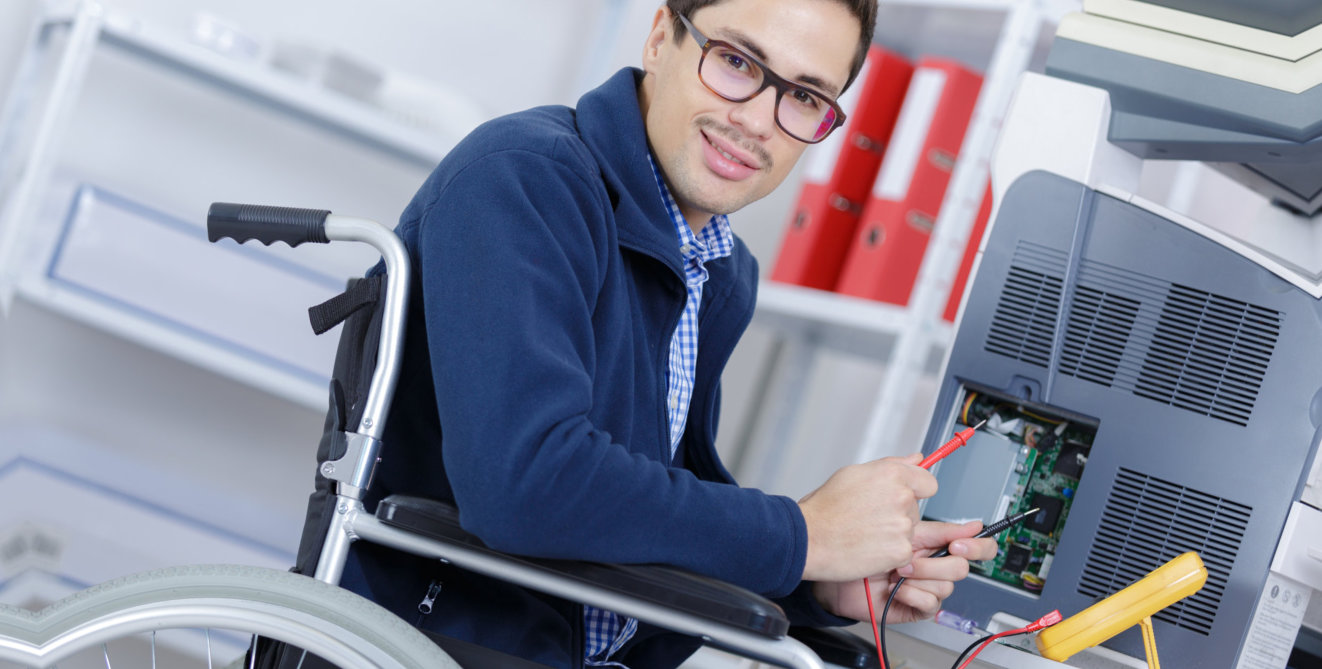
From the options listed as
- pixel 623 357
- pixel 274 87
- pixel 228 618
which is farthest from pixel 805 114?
pixel 274 87

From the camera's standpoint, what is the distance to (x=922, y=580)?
0.94 metres

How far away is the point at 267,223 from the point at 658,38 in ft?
1.44

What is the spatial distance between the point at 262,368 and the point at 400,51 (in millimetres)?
688

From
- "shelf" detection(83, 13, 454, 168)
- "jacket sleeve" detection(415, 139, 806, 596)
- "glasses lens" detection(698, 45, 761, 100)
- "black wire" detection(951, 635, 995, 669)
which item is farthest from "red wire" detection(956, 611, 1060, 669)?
"shelf" detection(83, 13, 454, 168)

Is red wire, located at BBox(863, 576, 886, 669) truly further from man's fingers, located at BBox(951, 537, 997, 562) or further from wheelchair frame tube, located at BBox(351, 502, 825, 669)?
wheelchair frame tube, located at BBox(351, 502, 825, 669)

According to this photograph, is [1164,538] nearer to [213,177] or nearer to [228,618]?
[228,618]

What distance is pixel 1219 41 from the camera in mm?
1015

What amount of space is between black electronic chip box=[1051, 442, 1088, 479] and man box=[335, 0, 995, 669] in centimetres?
14

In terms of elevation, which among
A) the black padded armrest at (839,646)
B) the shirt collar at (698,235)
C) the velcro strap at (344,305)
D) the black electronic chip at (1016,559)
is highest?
the shirt collar at (698,235)

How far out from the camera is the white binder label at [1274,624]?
0.92 meters

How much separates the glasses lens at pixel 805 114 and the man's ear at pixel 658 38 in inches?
5.4

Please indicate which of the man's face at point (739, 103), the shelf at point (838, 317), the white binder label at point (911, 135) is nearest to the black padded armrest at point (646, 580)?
the man's face at point (739, 103)

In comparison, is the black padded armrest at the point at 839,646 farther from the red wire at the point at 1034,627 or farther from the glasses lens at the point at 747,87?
the glasses lens at the point at 747,87

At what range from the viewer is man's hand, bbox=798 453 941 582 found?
0.82m
